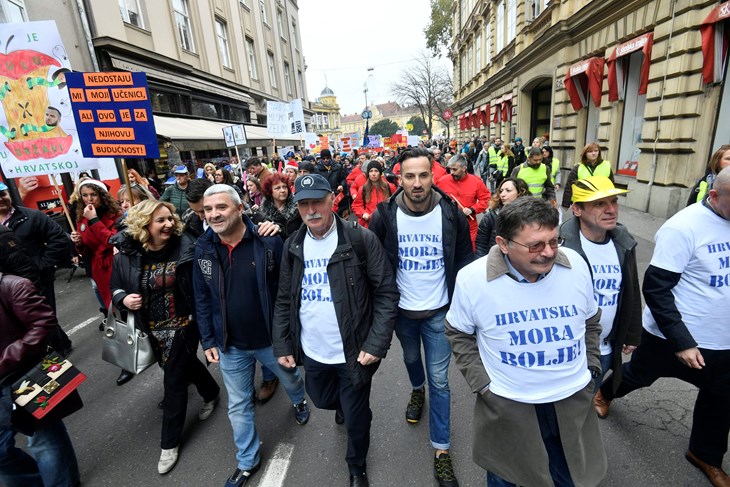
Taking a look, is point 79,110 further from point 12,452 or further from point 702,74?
point 702,74

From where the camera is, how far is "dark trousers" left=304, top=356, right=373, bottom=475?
90.5 inches

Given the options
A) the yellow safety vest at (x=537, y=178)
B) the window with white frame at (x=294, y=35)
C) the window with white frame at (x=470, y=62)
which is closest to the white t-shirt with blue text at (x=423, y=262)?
the yellow safety vest at (x=537, y=178)

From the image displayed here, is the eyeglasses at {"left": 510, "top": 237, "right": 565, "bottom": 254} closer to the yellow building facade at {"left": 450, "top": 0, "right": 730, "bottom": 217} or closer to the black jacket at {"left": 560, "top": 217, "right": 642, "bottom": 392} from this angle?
the black jacket at {"left": 560, "top": 217, "right": 642, "bottom": 392}

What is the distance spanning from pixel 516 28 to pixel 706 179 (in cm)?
1651

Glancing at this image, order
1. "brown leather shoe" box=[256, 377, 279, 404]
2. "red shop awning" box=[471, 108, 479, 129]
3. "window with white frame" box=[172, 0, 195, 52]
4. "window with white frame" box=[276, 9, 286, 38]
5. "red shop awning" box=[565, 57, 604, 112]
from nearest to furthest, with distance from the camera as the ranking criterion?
"brown leather shoe" box=[256, 377, 279, 404] < "red shop awning" box=[565, 57, 604, 112] < "window with white frame" box=[172, 0, 195, 52] < "red shop awning" box=[471, 108, 479, 129] < "window with white frame" box=[276, 9, 286, 38]

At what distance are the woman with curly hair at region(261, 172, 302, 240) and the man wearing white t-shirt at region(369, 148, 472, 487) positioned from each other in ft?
6.23

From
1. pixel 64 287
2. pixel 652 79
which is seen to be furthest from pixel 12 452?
pixel 652 79

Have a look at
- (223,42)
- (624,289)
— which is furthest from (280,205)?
(223,42)

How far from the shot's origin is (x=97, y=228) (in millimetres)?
4180

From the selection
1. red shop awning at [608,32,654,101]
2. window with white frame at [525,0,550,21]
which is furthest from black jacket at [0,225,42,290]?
window with white frame at [525,0,550,21]

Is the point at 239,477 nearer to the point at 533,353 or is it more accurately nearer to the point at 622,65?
the point at 533,353

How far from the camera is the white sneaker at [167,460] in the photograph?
2643 mm

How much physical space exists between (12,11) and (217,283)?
10.9m

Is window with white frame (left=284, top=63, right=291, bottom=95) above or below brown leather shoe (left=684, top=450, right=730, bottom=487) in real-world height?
above
